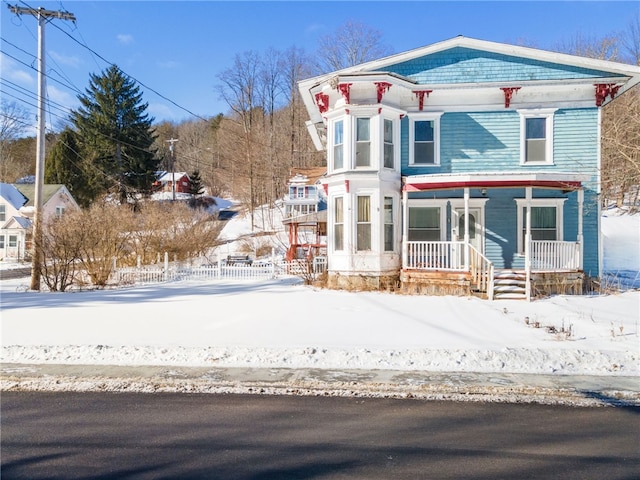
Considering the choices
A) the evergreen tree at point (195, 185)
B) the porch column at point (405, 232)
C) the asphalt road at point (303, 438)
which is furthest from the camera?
the evergreen tree at point (195, 185)

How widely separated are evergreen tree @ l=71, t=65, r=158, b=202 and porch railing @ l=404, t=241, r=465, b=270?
34.3 m

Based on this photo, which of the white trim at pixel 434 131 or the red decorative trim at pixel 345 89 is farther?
the white trim at pixel 434 131

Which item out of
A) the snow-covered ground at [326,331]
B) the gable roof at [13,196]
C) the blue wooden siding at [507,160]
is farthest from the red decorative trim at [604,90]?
the gable roof at [13,196]

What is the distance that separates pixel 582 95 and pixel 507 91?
2.59 meters

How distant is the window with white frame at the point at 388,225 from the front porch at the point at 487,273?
642 mm

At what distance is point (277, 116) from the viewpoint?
54688mm

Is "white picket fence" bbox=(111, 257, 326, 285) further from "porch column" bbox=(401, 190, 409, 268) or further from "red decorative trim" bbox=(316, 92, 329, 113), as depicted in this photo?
"red decorative trim" bbox=(316, 92, 329, 113)

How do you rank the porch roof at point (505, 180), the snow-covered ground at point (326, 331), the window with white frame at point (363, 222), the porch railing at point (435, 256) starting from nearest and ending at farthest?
the snow-covered ground at point (326, 331), the porch roof at point (505, 180), the porch railing at point (435, 256), the window with white frame at point (363, 222)

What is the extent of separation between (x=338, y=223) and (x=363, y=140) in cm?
304

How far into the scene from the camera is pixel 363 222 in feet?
50.0

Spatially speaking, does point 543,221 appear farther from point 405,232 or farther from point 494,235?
point 405,232

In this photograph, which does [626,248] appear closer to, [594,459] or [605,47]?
[605,47]

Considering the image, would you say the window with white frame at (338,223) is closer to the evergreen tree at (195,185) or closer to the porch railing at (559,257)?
the porch railing at (559,257)

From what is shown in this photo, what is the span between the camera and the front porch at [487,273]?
44.5 feet
